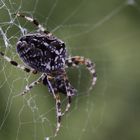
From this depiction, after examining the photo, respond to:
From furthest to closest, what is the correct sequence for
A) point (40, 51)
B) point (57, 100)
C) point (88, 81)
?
point (88, 81), point (57, 100), point (40, 51)

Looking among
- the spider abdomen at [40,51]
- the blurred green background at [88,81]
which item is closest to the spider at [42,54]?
the spider abdomen at [40,51]

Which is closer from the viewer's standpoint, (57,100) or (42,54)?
(42,54)

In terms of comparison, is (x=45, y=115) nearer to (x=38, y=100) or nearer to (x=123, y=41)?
(x=38, y=100)

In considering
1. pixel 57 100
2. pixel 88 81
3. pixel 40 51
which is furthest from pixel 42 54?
pixel 88 81

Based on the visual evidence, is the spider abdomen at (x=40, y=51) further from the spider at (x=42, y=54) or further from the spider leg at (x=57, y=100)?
the spider leg at (x=57, y=100)

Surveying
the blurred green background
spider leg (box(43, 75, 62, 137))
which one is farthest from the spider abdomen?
the blurred green background

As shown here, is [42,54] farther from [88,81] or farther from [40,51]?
[88,81]
